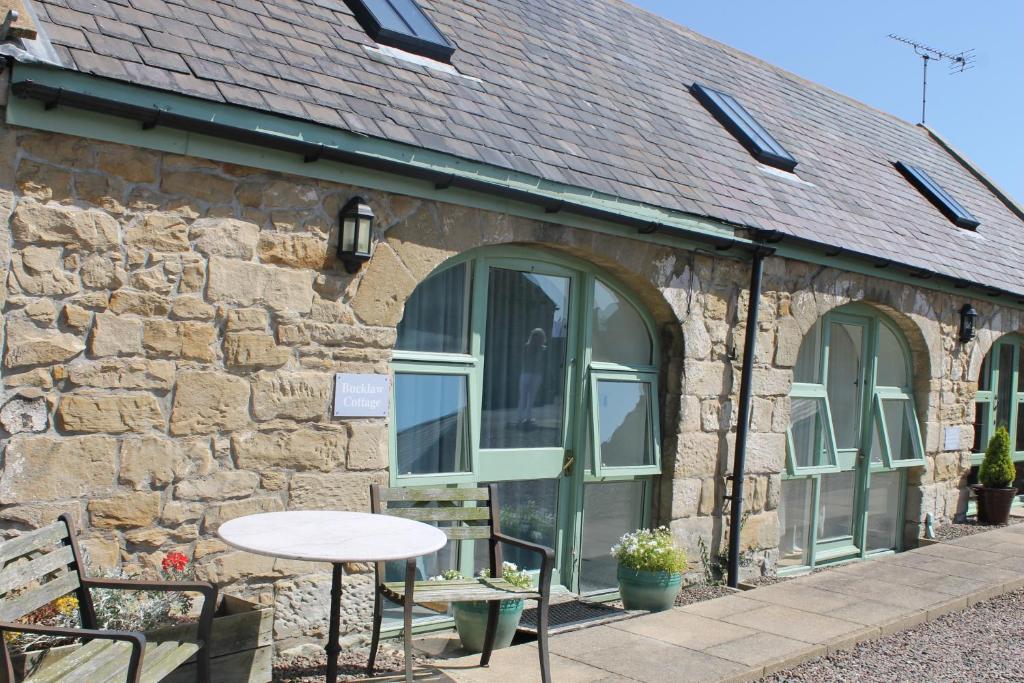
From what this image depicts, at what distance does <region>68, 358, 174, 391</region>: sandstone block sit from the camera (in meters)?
4.51

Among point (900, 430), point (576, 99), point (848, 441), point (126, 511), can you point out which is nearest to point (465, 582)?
point (126, 511)

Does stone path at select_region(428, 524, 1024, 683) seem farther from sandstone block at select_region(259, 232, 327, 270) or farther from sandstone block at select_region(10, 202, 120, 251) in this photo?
sandstone block at select_region(10, 202, 120, 251)

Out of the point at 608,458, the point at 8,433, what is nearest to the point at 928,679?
the point at 608,458

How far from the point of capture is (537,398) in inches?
264

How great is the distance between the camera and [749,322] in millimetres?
7637

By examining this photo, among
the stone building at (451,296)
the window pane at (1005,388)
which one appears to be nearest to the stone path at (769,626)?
the stone building at (451,296)

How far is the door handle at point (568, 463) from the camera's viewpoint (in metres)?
6.80

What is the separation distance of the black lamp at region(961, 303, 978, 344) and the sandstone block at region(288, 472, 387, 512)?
722 centimetres

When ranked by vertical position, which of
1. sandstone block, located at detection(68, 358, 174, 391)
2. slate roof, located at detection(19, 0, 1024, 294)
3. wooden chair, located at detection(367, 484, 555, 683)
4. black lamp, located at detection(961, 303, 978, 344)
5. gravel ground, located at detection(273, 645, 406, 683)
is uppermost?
slate roof, located at detection(19, 0, 1024, 294)

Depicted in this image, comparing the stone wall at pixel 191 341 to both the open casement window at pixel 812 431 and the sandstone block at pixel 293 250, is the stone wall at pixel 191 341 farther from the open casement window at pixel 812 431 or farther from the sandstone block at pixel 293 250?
the open casement window at pixel 812 431

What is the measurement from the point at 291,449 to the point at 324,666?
1133 mm

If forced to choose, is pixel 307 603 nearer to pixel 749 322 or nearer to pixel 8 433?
pixel 8 433

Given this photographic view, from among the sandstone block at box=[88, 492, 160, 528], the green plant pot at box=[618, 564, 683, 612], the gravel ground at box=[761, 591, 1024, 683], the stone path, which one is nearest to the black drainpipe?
the stone path

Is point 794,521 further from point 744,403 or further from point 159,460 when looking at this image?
point 159,460
